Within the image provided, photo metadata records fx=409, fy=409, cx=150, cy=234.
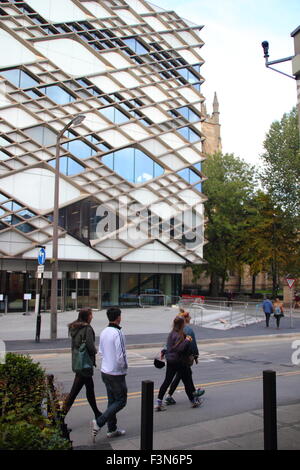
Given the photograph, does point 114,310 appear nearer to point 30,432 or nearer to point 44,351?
point 30,432

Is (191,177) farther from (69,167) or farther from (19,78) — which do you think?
(19,78)

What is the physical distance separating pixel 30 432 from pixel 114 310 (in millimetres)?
2753

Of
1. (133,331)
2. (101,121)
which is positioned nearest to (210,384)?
(133,331)

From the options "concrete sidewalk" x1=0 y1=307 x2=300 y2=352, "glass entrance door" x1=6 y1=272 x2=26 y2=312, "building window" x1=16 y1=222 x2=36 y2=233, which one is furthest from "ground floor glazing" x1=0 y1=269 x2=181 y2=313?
"building window" x1=16 y1=222 x2=36 y2=233

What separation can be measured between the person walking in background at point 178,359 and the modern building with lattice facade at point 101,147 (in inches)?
880

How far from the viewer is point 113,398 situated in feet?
19.5

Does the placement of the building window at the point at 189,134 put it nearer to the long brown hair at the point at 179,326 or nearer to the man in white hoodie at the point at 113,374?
the long brown hair at the point at 179,326

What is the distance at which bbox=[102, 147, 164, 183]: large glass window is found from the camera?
3286cm

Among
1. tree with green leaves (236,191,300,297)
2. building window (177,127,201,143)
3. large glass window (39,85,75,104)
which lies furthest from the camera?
tree with green leaves (236,191,300,297)

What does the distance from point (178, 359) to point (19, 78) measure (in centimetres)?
2732

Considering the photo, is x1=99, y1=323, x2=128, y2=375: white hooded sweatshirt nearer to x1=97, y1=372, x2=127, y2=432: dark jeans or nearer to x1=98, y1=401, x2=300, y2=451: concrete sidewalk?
x1=97, y1=372, x2=127, y2=432: dark jeans

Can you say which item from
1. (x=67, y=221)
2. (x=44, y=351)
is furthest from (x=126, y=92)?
(x=44, y=351)

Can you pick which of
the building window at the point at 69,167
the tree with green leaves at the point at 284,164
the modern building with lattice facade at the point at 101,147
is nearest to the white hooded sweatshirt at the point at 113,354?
the modern building with lattice facade at the point at 101,147

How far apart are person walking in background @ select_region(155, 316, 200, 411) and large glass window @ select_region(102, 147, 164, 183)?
26.4m
